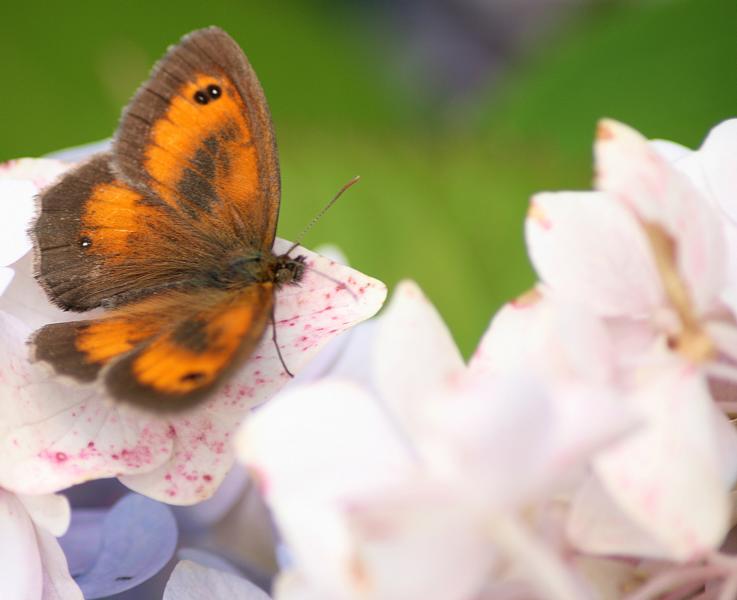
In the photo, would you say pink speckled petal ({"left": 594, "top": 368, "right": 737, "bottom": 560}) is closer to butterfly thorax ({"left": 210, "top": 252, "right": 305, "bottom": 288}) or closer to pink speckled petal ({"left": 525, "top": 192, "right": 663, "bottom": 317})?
pink speckled petal ({"left": 525, "top": 192, "right": 663, "bottom": 317})

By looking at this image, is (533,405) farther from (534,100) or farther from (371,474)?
(534,100)

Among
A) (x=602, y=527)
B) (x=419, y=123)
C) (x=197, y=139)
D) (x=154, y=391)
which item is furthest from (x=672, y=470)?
(x=419, y=123)

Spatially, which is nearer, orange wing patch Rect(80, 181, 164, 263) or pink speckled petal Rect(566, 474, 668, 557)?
pink speckled petal Rect(566, 474, 668, 557)

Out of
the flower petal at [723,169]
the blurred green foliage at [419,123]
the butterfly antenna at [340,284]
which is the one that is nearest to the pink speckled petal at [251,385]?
the butterfly antenna at [340,284]

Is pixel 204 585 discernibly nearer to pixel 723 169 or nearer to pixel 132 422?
pixel 132 422

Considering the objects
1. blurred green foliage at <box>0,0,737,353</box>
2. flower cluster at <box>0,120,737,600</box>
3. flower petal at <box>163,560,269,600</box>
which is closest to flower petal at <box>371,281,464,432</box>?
flower cluster at <box>0,120,737,600</box>
